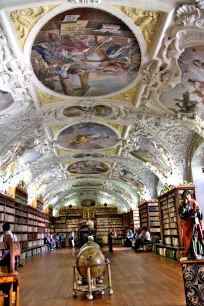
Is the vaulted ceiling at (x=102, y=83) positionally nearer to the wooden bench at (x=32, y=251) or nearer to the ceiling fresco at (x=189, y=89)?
the ceiling fresco at (x=189, y=89)

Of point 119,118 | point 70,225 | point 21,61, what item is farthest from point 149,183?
point 70,225

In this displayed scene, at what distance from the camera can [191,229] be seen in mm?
6055

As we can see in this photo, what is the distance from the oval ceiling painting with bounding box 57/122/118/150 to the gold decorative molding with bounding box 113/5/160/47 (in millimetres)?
6405

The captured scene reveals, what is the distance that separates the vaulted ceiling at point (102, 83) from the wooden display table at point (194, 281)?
4828 mm

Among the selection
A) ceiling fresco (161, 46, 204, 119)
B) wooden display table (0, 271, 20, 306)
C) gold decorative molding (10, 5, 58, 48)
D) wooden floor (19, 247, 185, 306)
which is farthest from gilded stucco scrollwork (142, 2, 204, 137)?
wooden display table (0, 271, 20, 306)

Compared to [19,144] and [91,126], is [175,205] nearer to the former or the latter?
[91,126]

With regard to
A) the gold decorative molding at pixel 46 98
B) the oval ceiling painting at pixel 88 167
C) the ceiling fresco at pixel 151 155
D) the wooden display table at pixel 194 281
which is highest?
the gold decorative molding at pixel 46 98

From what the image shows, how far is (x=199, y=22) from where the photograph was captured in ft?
20.7

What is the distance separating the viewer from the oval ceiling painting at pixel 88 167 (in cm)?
2002

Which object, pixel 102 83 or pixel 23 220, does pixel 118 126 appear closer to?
pixel 102 83

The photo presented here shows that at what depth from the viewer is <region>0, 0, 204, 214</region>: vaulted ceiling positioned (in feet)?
21.1

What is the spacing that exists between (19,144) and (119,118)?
4367 millimetres

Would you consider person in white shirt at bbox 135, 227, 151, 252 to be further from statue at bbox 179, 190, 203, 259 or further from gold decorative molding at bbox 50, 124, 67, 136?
statue at bbox 179, 190, 203, 259

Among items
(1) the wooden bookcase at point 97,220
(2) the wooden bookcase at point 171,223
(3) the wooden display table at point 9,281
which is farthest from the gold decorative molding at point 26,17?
(1) the wooden bookcase at point 97,220
